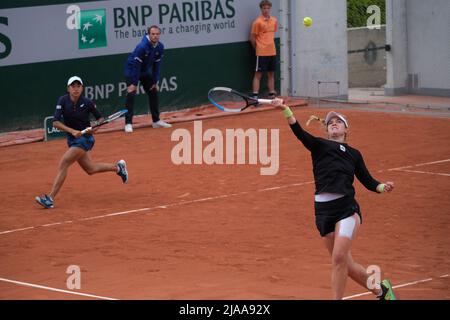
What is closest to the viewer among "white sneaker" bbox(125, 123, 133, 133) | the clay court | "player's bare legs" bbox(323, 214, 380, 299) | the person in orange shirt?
"player's bare legs" bbox(323, 214, 380, 299)

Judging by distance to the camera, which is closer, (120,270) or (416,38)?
(120,270)

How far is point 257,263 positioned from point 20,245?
2976 millimetres

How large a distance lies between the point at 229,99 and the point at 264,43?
5.03 meters

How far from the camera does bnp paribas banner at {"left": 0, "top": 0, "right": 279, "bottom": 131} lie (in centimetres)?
2098

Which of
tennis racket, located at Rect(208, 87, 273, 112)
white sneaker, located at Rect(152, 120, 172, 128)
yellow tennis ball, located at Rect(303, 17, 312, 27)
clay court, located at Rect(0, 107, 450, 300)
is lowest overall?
clay court, located at Rect(0, 107, 450, 300)

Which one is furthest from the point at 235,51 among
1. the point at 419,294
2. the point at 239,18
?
the point at 419,294

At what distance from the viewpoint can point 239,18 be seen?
2417 centimetres

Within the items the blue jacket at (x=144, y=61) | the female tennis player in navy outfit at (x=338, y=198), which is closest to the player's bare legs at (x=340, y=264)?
the female tennis player in navy outfit at (x=338, y=198)

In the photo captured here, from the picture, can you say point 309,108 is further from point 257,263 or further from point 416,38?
point 257,263

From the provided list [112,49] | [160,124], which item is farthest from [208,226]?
[112,49]

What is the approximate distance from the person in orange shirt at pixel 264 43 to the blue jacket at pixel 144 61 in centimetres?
304

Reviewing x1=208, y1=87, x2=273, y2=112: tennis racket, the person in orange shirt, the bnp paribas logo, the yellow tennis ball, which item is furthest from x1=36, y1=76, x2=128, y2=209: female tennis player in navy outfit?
the yellow tennis ball

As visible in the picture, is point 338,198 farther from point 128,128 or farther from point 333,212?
point 128,128

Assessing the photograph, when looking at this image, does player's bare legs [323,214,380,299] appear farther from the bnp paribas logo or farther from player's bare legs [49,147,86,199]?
the bnp paribas logo
